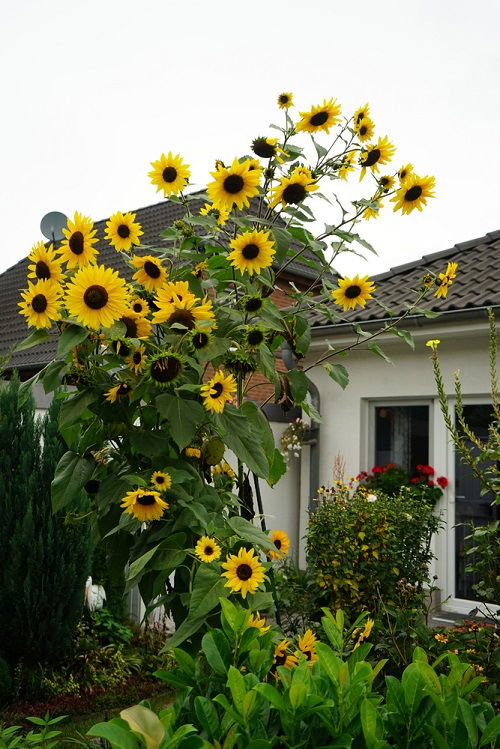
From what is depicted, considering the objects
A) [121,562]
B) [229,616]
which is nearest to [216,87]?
[121,562]

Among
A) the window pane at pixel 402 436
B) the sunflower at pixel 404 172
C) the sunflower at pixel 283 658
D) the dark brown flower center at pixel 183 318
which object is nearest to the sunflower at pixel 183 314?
the dark brown flower center at pixel 183 318

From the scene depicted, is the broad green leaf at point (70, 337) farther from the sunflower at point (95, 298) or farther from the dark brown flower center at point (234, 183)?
the dark brown flower center at point (234, 183)

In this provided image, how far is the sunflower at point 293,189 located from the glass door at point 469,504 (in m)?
5.69

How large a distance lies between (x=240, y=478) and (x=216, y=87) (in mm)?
6365

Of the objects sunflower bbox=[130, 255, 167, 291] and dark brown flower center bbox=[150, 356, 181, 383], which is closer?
dark brown flower center bbox=[150, 356, 181, 383]

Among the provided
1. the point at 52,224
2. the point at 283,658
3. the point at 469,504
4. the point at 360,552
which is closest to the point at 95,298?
the point at 283,658

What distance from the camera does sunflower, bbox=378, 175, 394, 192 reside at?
235 cm

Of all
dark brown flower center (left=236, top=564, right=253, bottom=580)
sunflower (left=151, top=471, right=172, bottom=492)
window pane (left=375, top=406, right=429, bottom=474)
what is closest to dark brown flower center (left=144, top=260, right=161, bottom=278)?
sunflower (left=151, top=471, right=172, bottom=492)

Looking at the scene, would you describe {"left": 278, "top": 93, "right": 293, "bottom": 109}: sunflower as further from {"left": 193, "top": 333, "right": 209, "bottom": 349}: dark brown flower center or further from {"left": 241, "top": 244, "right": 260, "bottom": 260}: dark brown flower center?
{"left": 193, "top": 333, "right": 209, "bottom": 349}: dark brown flower center

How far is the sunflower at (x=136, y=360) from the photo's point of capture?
72.1 inches

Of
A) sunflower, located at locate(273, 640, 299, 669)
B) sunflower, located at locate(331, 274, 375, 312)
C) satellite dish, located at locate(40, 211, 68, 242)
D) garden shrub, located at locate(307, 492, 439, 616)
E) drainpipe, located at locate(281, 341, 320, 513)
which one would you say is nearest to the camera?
sunflower, located at locate(273, 640, 299, 669)

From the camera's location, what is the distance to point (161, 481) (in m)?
1.80

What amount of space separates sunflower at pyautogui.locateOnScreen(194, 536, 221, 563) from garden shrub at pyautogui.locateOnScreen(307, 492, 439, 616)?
3175 millimetres

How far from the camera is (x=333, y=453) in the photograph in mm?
8422
